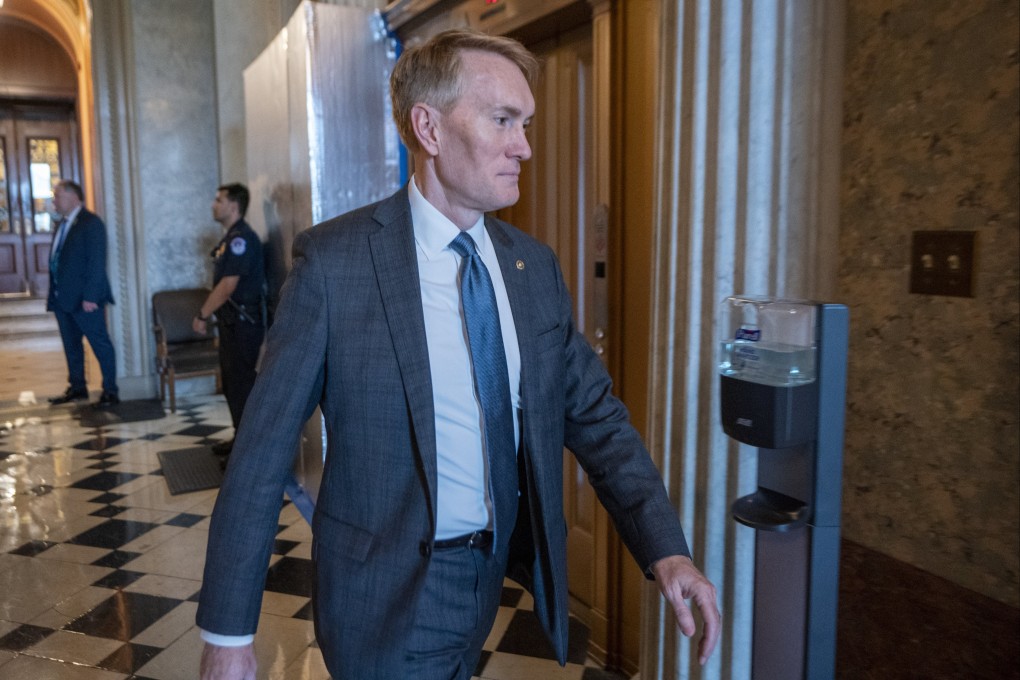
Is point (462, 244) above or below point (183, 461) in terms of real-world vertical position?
above

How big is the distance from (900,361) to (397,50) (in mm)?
3077

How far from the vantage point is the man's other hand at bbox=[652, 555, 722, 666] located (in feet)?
4.15

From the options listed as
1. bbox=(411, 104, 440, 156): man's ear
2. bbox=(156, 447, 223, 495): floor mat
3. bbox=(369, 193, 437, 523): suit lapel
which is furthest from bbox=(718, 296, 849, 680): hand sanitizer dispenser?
bbox=(156, 447, 223, 495): floor mat

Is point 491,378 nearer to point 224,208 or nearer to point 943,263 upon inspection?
point 943,263

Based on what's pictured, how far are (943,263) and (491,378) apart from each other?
33.9 inches

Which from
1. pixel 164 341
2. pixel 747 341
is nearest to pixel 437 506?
pixel 747 341

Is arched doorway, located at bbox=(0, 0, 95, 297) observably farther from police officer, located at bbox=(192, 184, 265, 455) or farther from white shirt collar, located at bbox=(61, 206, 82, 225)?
police officer, located at bbox=(192, 184, 265, 455)

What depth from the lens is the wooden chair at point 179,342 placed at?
22.5 ft

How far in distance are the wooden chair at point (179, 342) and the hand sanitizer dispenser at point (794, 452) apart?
20.8ft

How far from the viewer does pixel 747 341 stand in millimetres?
1224

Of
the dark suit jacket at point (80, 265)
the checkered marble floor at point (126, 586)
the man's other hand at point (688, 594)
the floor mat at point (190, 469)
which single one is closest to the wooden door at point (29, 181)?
the dark suit jacket at point (80, 265)

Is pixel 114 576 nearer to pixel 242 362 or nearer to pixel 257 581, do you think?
pixel 242 362

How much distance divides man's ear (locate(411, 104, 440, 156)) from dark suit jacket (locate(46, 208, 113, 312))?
6.36m

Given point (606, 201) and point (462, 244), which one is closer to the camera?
point (462, 244)
